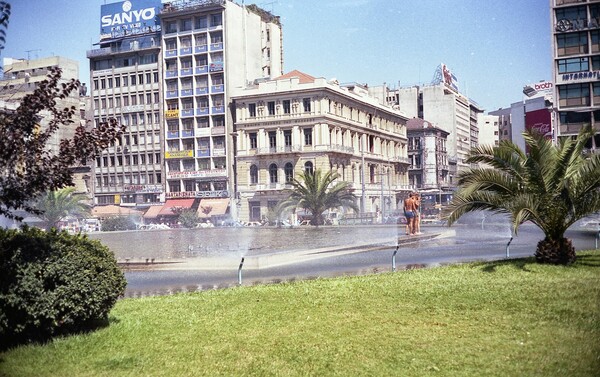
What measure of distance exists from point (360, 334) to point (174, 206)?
62.3 metres

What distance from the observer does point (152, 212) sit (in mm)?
69688

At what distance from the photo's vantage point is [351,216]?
168 ft

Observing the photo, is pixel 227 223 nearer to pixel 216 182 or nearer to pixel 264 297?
pixel 216 182

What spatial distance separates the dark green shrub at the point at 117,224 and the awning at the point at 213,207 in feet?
25.0

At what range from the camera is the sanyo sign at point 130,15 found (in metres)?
72.1

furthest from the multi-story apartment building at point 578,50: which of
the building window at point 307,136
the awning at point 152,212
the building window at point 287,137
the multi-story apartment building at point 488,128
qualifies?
the multi-story apartment building at point 488,128

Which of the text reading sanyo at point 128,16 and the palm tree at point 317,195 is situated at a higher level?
the text reading sanyo at point 128,16

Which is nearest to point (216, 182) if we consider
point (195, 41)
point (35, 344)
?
point (195, 41)

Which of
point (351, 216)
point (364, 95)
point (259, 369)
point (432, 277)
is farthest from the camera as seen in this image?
point (364, 95)

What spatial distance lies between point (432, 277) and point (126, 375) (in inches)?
295

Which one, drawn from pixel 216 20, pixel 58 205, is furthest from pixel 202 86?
pixel 58 205

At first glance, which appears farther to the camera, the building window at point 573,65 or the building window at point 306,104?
the building window at point 306,104

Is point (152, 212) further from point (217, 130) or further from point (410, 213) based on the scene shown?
point (410, 213)

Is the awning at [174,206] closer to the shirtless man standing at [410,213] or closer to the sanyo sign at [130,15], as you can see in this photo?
the sanyo sign at [130,15]
